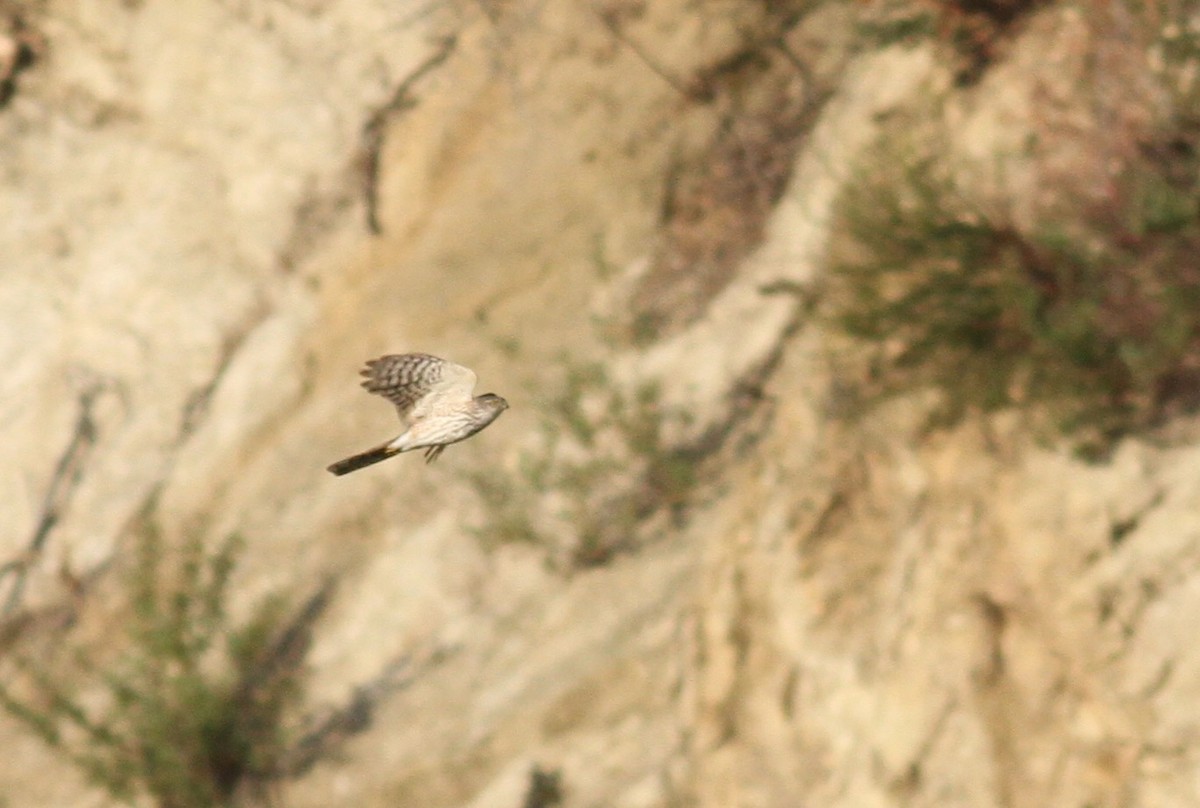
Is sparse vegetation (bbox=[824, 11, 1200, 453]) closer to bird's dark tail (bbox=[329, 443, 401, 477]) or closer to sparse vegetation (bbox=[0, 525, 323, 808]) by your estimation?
bird's dark tail (bbox=[329, 443, 401, 477])

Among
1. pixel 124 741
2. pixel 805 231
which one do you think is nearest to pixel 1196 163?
pixel 805 231

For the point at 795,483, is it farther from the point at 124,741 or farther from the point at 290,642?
the point at 124,741

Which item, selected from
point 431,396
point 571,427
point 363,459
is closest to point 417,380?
point 431,396

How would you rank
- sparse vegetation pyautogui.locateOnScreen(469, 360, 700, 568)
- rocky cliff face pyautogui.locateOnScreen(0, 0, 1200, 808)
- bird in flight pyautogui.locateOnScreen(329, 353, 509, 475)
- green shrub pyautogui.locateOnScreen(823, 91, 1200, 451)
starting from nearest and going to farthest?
bird in flight pyautogui.locateOnScreen(329, 353, 509, 475) < green shrub pyautogui.locateOnScreen(823, 91, 1200, 451) < rocky cliff face pyautogui.locateOnScreen(0, 0, 1200, 808) < sparse vegetation pyautogui.locateOnScreen(469, 360, 700, 568)

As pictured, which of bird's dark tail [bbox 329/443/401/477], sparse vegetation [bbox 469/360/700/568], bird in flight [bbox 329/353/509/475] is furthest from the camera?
sparse vegetation [bbox 469/360/700/568]

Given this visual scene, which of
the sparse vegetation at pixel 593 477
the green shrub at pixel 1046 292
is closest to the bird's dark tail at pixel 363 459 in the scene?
the green shrub at pixel 1046 292

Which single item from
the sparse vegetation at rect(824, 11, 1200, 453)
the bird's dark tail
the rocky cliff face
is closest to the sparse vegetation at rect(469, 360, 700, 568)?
the rocky cliff face
